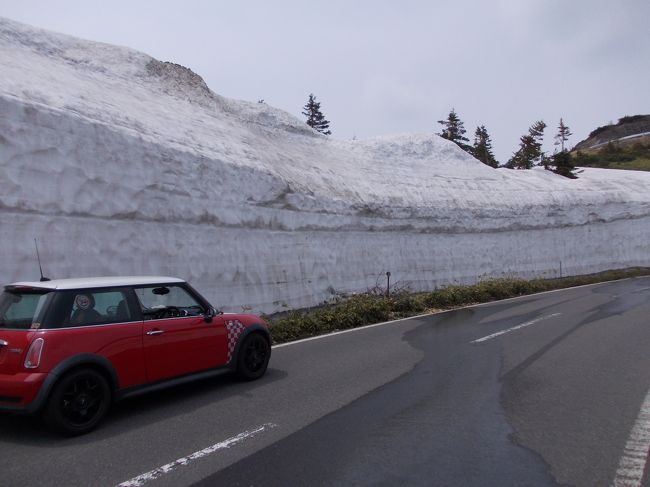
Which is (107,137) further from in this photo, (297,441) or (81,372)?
(297,441)

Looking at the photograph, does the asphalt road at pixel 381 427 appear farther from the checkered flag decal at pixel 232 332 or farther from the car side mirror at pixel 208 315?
the car side mirror at pixel 208 315

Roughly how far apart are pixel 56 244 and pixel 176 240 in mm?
2772

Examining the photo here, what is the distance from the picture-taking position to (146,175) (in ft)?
38.3

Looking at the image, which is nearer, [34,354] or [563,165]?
[34,354]

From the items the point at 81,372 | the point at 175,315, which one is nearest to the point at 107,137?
the point at 175,315

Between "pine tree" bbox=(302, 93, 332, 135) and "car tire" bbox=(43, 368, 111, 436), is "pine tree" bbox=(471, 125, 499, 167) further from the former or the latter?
"car tire" bbox=(43, 368, 111, 436)

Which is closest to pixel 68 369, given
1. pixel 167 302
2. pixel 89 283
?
pixel 89 283

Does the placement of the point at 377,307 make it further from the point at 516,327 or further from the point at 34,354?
the point at 34,354

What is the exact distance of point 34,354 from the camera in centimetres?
498

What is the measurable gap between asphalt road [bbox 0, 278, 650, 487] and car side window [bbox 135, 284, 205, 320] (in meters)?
1.02

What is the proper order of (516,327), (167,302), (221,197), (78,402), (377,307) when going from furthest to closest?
(377,307), (221,197), (516,327), (167,302), (78,402)

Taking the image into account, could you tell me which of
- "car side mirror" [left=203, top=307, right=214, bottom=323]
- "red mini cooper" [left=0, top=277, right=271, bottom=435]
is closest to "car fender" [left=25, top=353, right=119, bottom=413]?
"red mini cooper" [left=0, top=277, right=271, bottom=435]

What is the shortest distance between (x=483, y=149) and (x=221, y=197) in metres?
42.5

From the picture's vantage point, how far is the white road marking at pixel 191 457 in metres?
4.07
